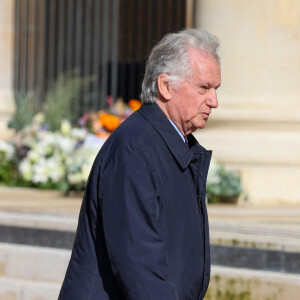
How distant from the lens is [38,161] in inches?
344

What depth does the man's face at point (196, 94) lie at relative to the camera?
2.82 meters

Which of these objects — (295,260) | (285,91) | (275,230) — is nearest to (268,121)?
(285,91)

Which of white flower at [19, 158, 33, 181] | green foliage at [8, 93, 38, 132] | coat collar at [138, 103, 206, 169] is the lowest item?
white flower at [19, 158, 33, 181]

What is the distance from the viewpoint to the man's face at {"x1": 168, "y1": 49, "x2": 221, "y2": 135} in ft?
9.24

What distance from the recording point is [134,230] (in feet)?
8.54

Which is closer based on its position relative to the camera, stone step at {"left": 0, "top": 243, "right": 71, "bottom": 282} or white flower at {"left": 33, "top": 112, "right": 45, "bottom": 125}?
stone step at {"left": 0, "top": 243, "right": 71, "bottom": 282}

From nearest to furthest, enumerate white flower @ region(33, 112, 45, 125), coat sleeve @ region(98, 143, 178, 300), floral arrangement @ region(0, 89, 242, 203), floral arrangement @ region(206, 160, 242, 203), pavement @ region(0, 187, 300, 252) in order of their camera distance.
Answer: coat sleeve @ region(98, 143, 178, 300), pavement @ region(0, 187, 300, 252), floral arrangement @ region(206, 160, 242, 203), floral arrangement @ region(0, 89, 242, 203), white flower @ region(33, 112, 45, 125)

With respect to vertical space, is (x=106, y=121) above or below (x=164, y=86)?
below

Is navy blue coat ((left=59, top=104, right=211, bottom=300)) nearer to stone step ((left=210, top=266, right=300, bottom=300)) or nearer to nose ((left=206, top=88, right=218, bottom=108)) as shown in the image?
nose ((left=206, top=88, right=218, bottom=108))

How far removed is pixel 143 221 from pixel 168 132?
33cm

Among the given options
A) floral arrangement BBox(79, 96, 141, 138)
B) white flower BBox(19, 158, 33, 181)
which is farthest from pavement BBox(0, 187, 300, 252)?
floral arrangement BBox(79, 96, 141, 138)

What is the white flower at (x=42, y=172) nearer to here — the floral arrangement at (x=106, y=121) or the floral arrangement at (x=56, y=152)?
the floral arrangement at (x=56, y=152)

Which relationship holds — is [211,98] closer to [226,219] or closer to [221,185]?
[226,219]

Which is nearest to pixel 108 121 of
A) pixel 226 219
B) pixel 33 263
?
pixel 226 219
